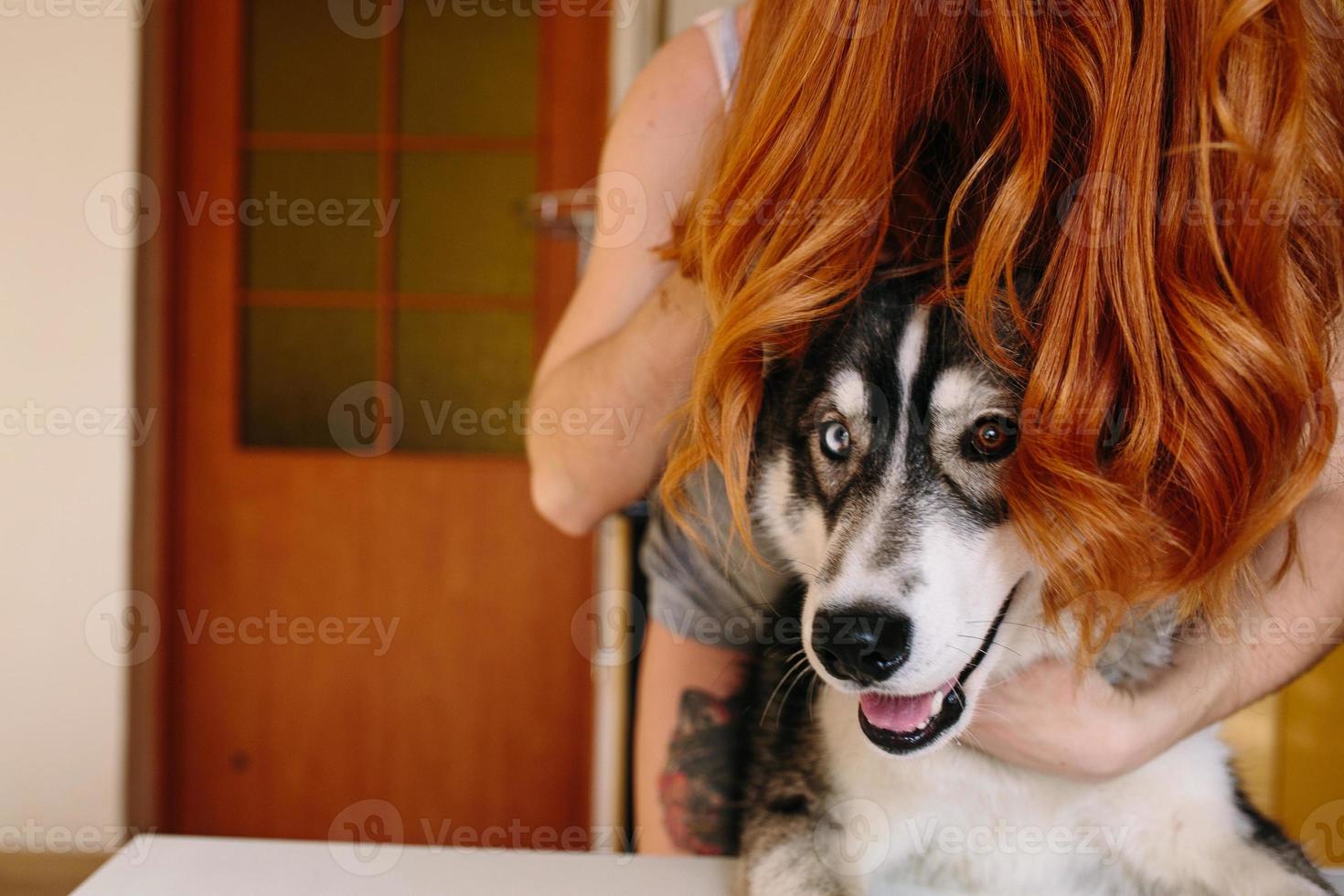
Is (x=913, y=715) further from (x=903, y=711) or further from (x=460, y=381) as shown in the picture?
(x=460, y=381)

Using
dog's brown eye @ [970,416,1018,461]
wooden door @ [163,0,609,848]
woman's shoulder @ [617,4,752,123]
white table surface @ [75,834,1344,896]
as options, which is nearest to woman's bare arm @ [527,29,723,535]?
woman's shoulder @ [617,4,752,123]

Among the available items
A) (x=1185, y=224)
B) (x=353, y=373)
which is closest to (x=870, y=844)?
(x=1185, y=224)

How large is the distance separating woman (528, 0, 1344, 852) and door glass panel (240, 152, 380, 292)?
76.9 inches

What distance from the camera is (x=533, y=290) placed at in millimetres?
2512

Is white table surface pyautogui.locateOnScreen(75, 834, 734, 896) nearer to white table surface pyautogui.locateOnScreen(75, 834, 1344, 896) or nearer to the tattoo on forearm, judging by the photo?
white table surface pyautogui.locateOnScreen(75, 834, 1344, 896)

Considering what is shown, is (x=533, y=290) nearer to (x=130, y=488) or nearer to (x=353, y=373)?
A: (x=353, y=373)

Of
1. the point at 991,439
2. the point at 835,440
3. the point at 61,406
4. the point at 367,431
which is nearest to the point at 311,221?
the point at 367,431

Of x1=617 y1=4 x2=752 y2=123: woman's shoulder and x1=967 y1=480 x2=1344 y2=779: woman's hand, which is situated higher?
x1=617 y1=4 x2=752 y2=123: woman's shoulder

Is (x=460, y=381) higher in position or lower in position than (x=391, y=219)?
lower

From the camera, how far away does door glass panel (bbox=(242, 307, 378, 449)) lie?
2.56m

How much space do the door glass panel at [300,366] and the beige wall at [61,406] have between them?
28cm

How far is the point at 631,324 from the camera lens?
0.84 metres

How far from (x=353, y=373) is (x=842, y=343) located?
2.02 m

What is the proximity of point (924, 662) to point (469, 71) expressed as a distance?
2.19 metres
